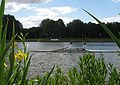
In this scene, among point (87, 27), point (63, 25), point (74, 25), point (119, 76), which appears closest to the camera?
point (119, 76)

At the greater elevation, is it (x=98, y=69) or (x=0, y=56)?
(x=0, y=56)

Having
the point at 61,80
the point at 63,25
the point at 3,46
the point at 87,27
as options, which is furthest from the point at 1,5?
the point at 63,25

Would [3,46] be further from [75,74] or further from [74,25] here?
[74,25]

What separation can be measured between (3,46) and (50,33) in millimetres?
127022

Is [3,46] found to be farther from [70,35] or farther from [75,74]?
[70,35]

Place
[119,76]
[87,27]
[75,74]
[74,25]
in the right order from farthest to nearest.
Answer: [74,25], [87,27], [75,74], [119,76]

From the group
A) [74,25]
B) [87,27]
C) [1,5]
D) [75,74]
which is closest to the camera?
[1,5]

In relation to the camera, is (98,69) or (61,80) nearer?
(98,69)

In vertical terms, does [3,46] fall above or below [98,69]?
above

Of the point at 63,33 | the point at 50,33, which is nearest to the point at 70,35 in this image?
the point at 63,33

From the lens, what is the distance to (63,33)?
12019cm

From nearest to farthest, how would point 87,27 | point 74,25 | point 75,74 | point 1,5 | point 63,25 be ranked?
point 1,5 → point 75,74 → point 87,27 → point 74,25 → point 63,25

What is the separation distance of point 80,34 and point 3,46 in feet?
391

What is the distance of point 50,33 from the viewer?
128250 millimetres
